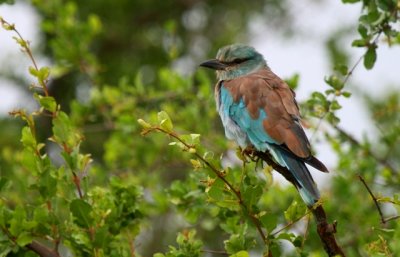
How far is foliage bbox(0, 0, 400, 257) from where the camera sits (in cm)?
312

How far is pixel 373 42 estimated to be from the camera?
3730 mm

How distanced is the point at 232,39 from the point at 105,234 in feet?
15.0

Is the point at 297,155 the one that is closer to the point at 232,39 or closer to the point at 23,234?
the point at 23,234

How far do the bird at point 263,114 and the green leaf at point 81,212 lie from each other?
2.62 ft

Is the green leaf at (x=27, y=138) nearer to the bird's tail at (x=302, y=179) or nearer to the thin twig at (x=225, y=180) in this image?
the thin twig at (x=225, y=180)

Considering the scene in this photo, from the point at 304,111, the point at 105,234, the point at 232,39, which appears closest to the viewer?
the point at 105,234

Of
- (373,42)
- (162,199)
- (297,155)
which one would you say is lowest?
(162,199)

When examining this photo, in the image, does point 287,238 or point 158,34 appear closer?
point 287,238

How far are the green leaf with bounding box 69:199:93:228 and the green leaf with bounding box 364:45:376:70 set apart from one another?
1388 millimetres

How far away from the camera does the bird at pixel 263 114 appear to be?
11.2 ft

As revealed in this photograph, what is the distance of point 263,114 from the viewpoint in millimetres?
3924

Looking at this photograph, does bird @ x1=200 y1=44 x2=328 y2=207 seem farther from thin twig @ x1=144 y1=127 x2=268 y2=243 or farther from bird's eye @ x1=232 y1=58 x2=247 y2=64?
thin twig @ x1=144 y1=127 x2=268 y2=243

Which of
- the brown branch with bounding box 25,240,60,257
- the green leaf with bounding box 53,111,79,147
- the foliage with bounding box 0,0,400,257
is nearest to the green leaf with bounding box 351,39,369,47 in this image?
the foliage with bounding box 0,0,400,257

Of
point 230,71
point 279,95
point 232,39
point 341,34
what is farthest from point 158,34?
point 279,95
